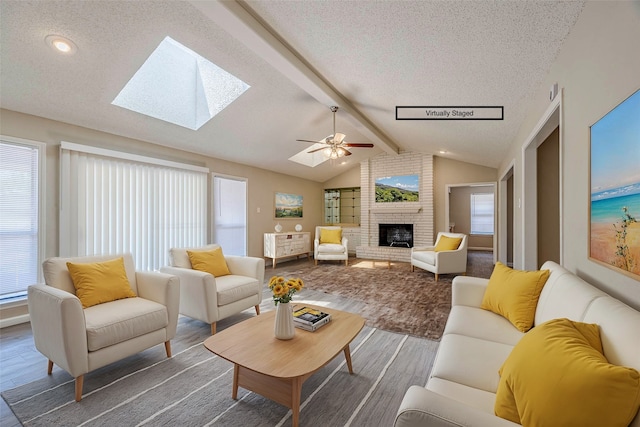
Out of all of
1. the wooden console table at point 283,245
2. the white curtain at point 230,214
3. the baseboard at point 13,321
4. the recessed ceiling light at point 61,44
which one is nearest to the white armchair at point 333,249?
the wooden console table at point 283,245

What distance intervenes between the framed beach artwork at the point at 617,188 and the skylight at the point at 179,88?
340 cm

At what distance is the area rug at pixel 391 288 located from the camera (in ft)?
9.80

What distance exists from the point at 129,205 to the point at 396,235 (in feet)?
19.6

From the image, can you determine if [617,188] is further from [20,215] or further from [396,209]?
[396,209]

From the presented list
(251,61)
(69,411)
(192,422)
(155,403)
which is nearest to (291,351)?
(192,422)

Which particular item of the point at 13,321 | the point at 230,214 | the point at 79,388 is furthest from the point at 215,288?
the point at 230,214

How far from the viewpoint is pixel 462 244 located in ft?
16.5

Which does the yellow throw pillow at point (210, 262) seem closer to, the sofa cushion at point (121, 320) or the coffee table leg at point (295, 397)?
the sofa cushion at point (121, 320)

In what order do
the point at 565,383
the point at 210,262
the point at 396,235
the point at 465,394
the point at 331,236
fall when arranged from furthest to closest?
1. the point at 396,235
2. the point at 331,236
3. the point at 210,262
4. the point at 465,394
5. the point at 565,383

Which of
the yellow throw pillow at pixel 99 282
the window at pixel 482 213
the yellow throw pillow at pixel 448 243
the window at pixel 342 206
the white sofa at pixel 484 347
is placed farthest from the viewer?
the window at pixel 482 213

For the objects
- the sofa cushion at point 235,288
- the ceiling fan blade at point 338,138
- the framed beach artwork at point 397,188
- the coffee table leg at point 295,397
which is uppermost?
the ceiling fan blade at point 338,138

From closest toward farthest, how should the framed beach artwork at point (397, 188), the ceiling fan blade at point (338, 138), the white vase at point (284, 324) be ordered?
the white vase at point (284, 324)
the ceiling fan blade at point (338, 138)
the framed beach artwork at point (397, 188)

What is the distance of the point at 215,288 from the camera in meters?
2.68

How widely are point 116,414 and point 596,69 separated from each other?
11.0 ft
